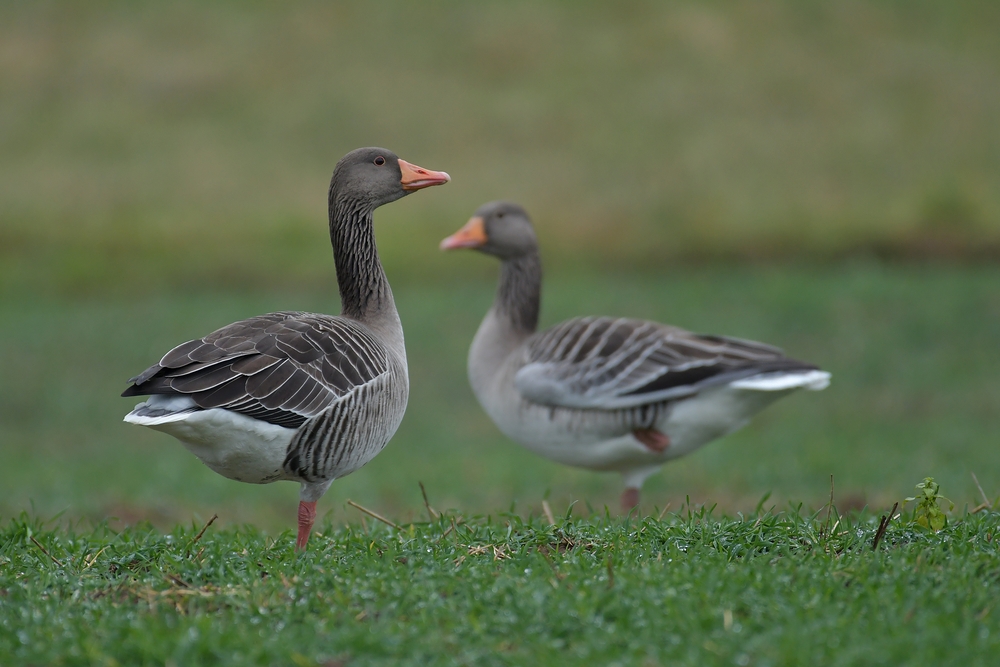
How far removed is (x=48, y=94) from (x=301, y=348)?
24.5m

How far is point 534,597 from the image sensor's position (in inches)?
145

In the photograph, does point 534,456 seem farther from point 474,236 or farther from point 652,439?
point 652,439

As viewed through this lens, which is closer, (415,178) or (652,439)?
(415,178)

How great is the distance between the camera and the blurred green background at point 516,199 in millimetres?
11625

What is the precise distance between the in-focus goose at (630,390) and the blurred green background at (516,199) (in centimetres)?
237

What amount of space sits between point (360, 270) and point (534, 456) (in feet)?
23.3

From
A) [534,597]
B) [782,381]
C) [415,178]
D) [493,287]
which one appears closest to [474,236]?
[415,178]

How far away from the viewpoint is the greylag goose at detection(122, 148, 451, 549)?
4438mm

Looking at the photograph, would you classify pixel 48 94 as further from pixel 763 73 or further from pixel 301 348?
pixel 301 348

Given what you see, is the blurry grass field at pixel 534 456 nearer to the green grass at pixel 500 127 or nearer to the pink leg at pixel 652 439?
the pink leg at pixel 652 439

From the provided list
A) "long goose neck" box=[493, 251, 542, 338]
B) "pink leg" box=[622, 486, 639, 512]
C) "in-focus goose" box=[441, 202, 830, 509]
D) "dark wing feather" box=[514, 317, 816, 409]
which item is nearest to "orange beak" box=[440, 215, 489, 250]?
"long goose neck" box=[493, 251, 542, 338]

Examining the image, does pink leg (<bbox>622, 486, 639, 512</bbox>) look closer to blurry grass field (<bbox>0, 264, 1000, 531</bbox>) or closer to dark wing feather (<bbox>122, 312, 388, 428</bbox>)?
blurry grass field (<bbox>0, 264, 1000, 531</bbox>)

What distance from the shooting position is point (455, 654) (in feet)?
10.9

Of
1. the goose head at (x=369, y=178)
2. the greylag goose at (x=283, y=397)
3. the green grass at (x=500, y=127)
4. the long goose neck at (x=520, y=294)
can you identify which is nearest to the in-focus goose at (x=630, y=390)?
the long goose neck at (x=520, y=294)
